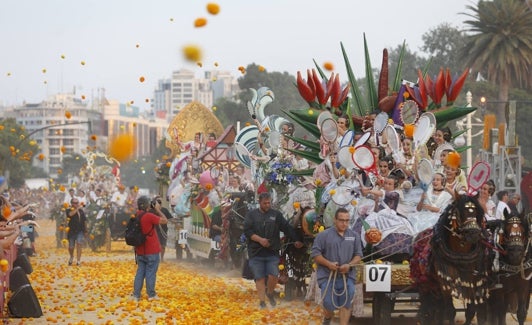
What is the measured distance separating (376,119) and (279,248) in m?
2.49

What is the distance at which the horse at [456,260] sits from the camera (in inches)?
533

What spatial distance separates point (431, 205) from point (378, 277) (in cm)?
135

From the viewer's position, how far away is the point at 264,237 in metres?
17.7

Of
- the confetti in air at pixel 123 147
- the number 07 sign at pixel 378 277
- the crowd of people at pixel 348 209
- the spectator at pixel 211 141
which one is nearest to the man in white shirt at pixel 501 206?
the crowd of people at pixel 348 209

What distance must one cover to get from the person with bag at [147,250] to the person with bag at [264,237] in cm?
232

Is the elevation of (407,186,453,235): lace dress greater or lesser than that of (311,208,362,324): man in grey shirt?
greater

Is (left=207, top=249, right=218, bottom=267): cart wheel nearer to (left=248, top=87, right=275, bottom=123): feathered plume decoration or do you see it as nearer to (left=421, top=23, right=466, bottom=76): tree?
(left=248, top=87, right=275, bottom=123): feathered plume decoration

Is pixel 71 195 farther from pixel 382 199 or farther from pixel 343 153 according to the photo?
pixel 382 199

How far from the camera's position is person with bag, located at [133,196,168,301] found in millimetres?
19516

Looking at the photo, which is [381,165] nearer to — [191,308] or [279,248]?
[279,248]

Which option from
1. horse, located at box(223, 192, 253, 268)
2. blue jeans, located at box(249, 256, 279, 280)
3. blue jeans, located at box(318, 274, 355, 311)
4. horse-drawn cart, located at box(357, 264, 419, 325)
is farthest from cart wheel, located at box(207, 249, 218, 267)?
blue jeans, located at box(318, 274, 355, 311)

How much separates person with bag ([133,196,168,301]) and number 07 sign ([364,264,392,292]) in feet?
19.2

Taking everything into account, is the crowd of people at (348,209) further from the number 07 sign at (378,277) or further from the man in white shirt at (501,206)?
the number 07 sign at (378,277)

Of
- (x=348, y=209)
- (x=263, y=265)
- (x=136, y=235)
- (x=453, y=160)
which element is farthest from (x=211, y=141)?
(x=453, y=160)
